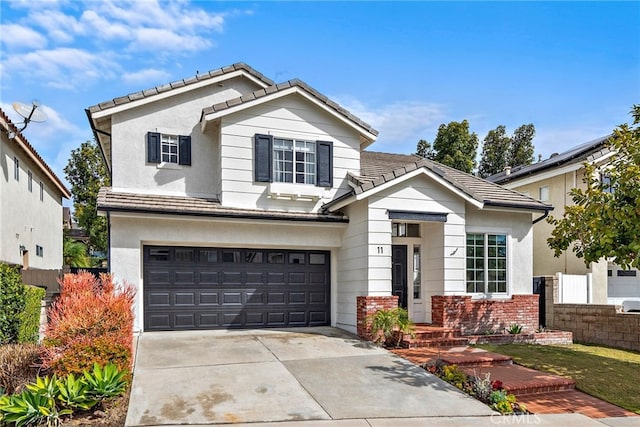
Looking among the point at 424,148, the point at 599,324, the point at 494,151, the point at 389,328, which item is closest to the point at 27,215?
the point at 389,328

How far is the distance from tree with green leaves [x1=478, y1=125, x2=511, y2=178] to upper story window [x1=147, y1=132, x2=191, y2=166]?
26.5 meters

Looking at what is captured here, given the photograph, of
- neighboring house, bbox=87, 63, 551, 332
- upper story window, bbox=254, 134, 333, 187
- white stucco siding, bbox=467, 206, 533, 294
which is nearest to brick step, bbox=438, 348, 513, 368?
neighboring house, bbox=87, 63, 551, 332

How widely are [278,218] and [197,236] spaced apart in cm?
219

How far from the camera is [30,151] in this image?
16438mm

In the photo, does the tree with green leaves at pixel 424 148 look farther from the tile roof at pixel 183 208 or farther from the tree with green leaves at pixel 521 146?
the tile roof at pixel 183 208

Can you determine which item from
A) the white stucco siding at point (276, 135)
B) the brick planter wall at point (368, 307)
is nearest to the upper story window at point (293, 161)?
the white stucco siding at point (276, 135)

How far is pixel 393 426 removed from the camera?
628 centimetres

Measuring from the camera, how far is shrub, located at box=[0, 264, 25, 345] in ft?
32.2

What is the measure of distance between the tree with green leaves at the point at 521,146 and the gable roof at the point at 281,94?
23.8 meters

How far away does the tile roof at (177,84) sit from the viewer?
41.3 ft

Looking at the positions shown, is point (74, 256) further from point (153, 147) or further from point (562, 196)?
point (562, 196)

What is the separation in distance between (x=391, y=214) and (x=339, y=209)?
1831 millimetres

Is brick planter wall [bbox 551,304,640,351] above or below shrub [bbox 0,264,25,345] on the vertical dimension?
below

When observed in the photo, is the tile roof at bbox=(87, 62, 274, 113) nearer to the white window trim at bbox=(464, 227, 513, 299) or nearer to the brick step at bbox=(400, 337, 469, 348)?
the white window trim at bbox=(464, 227, 513, 299)
